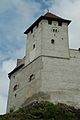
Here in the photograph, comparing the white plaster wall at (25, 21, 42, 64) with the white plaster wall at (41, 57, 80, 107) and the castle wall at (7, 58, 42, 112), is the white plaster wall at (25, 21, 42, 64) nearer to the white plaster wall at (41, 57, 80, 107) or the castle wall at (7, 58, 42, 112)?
the castle wall at (7, 58, 42, 112)

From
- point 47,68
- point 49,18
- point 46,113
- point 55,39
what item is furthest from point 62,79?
point 49,18

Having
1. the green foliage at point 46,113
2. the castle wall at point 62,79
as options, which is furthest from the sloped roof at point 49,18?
the green foliage at point 46,113

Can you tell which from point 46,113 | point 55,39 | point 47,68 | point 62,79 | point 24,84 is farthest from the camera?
point 24,84

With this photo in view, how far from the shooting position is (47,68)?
38.9 m

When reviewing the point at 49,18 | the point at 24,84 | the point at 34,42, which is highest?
the point at 49,18

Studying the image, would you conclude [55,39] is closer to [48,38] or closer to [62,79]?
[48,38]

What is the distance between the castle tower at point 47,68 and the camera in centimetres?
3784

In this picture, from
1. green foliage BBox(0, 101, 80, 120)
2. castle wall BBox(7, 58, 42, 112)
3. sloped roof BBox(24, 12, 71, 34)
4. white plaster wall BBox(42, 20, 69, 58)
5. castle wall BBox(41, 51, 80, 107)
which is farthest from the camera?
sloped roof BBox(24, 12, 71, 34)

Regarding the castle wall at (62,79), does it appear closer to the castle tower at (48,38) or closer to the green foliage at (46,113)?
the castle tower at (48,38)

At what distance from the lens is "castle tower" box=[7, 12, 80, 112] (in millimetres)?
37844

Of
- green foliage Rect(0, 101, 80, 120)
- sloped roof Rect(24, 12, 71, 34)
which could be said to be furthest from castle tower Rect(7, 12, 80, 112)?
green foliage Rect(0, 101, 80, 120)

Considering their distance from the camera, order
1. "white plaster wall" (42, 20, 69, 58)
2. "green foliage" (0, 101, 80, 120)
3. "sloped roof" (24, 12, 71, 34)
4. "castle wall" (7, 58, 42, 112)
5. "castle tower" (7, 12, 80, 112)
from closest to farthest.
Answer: "green foliage" (0, 101, 80, 120) → "castle tower" (7, 12, 80, 112) → "castle wall" (7, 58, 42, 112) → "white plaster wall" (42, 20, 69, 58) → "sloped roof" (24, 12, 71, 34)

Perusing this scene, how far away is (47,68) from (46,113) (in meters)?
6.41

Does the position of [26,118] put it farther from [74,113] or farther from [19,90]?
[19,90]
